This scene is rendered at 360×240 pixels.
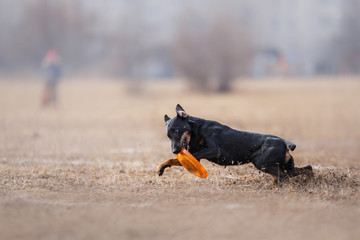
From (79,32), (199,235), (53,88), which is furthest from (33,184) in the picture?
(79,32)

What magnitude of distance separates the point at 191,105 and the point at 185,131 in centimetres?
1843

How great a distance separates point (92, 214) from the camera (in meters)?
5.81

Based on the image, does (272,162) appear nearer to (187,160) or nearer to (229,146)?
(229,146)

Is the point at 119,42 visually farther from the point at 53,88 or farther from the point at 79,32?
the point at 53,88

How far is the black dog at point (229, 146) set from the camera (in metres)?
6.99

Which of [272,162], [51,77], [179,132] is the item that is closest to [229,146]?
[272,162]

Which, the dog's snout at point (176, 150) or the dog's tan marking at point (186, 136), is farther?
the dog's tan marking at point (186, 136)

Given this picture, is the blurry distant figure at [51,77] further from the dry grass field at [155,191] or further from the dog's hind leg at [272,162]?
the dog's hind leg at [272,162]

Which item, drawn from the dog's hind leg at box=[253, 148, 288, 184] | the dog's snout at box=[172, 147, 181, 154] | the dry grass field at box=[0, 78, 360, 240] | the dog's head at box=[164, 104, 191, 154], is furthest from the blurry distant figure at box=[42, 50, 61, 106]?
the dog's hind leg at box=[253, 148, 288, 184]

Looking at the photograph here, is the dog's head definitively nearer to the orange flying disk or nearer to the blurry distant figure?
the orange flying disk

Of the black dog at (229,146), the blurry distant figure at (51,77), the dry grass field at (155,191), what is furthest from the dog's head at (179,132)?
the blurry distant figure at (51,77)

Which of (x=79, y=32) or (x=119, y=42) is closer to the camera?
(x=119, y=42)

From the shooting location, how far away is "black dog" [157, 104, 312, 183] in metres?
6.99

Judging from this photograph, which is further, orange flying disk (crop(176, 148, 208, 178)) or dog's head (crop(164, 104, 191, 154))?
dog's head (crop(164, 104, 191, 154))
